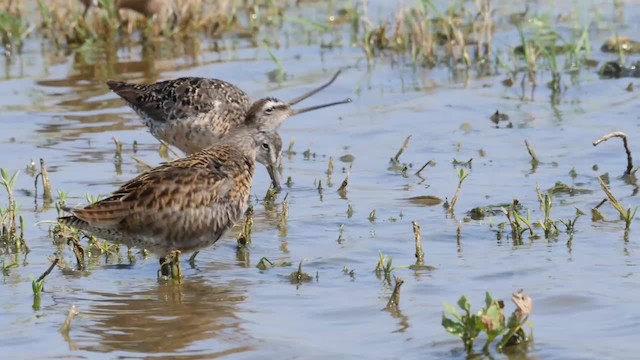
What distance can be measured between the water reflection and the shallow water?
1cm

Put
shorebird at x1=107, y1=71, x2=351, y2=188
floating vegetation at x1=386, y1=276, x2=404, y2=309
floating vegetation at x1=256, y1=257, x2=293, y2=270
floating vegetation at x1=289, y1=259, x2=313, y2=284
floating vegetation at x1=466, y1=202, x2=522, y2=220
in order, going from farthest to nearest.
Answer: shorebird at x1=107, y1=71, x2=351, y2=188, floating vegetation at x1=466, y1=202, x2=522, y2=220, floating vegetation at x1=256, y1=257, x2=293, y2=270, floating vegetation at x1=289, y1=259, x2=313, y2=284, floating vegetation at x1=386, y1=276, x2=404, y2=309

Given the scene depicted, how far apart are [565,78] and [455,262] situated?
4524mm

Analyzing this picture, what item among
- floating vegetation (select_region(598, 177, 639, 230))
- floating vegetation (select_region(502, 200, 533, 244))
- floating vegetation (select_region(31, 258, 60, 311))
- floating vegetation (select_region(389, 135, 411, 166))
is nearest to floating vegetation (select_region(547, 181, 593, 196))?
floating vegetation (select_region(598, 177, 639, 230))

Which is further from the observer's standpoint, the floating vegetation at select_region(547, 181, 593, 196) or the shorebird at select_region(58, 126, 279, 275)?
the floating vegetation at select_region(547, 181, 593, 196)

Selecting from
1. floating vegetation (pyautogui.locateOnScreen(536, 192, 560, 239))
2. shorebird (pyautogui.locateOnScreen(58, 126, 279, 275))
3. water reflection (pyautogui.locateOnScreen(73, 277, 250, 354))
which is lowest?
water reflection (pyautogui.locateOnScreen(73, 277, 250, 354))

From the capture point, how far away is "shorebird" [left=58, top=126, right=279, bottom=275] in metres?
6.24

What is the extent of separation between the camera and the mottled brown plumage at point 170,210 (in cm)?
624

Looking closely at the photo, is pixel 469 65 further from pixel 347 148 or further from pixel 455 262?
pixel 455 262

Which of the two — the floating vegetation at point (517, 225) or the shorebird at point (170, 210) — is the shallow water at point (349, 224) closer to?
the floating vegetation at point (517, 225)

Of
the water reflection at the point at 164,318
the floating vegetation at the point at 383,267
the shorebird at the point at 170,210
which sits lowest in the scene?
the water reflection at the point at 164,318

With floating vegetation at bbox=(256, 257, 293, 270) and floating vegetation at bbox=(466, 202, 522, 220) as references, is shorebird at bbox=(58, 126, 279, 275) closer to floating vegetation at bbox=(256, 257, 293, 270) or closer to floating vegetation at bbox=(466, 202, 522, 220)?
floating vegetation at bbox=(256, 257, 293, 270)

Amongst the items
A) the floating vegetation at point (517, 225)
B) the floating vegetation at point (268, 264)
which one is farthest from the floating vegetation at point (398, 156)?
the floating vegetation at point (268, 264)

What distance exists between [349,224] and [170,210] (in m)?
1.42

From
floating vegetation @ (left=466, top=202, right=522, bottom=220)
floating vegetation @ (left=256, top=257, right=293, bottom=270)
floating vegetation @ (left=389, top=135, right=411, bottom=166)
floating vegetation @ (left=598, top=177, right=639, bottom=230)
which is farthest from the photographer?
floating vegetation @ (left=389, top=135, right=411, bottom=166)
